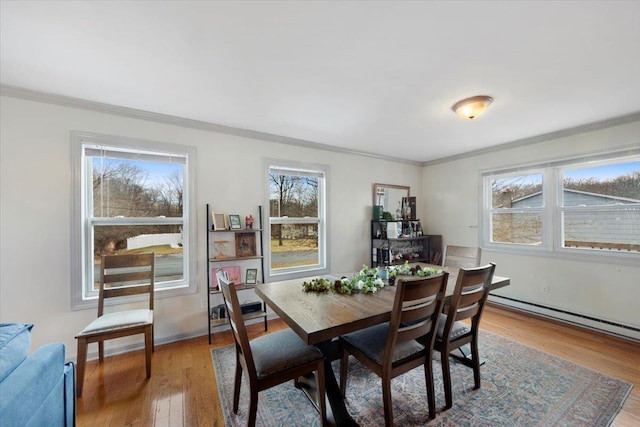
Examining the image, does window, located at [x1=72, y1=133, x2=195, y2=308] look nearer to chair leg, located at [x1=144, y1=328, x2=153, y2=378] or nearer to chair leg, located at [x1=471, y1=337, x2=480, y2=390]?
chair leg, located at [x1=144, y1=328, x2=153, y2=378]

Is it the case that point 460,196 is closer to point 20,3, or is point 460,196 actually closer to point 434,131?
point 434,131

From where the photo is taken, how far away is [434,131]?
10.5 feet

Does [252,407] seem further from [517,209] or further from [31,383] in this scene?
[517,209]

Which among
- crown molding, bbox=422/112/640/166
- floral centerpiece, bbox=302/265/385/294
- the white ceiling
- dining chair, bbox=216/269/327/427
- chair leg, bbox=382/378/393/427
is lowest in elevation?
chair leg, bbox=382/378/393/427

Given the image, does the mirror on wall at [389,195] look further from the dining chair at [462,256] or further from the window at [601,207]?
the window at [601,207]

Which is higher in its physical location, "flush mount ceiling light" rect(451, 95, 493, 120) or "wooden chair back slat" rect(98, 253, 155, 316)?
"flush mount ceiling light" rect(451, 95, 493, 120)

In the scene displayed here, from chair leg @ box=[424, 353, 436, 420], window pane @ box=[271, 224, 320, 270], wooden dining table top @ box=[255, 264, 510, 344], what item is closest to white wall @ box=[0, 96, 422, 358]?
window pane @ box=[271, 224, 320, 270]

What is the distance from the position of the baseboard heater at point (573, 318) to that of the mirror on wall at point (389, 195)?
199cm

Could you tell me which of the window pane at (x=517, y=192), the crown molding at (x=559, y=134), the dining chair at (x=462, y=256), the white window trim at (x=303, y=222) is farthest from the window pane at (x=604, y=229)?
the white window trim at (x=303, y=222)

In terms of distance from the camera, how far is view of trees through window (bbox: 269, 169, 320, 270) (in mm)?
3473

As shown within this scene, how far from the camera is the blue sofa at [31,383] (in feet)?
2.98

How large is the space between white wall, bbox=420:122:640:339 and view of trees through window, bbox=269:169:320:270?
92.3 inches

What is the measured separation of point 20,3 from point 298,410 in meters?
2.79

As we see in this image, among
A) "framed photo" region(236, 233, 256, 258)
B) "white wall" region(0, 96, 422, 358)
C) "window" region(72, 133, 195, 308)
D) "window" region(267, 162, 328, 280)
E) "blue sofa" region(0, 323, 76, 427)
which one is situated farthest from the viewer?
"window" region(267, 162, 328, 280)
